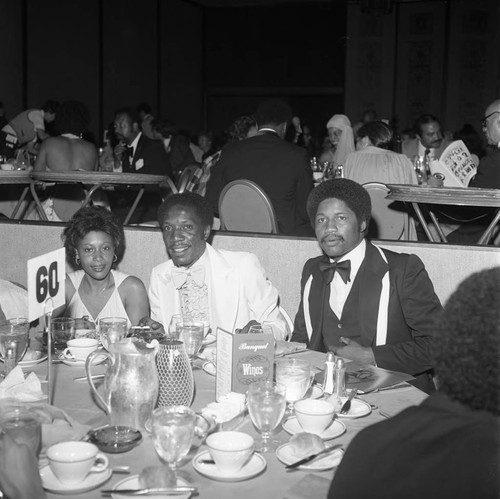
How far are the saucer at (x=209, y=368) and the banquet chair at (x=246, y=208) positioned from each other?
2.05m

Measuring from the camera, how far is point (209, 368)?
2117mm

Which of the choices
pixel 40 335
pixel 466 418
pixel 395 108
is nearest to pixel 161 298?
pixel 40 335

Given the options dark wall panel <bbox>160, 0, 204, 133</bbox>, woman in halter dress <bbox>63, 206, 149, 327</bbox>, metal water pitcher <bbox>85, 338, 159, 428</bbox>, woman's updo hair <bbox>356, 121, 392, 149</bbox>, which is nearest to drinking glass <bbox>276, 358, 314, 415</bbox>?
metal water pitcher <bbox>85, 338, 159, 428</bbox>

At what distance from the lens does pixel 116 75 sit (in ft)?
43.1

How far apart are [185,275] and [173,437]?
5.23ft

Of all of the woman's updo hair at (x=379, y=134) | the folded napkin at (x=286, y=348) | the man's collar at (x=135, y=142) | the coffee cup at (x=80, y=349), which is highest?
the man's collar at (x=135, y=142)

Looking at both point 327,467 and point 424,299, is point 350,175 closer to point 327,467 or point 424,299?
point 424,299

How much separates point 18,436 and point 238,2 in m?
15.0

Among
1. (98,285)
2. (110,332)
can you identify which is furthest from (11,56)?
(110,332)

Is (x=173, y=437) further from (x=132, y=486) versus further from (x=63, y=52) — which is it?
(x=63, y=52)

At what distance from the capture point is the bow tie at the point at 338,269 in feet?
8.86

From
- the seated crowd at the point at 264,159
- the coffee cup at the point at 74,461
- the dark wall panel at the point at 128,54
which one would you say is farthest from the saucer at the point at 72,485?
the dark wall panel at the point at 128,54

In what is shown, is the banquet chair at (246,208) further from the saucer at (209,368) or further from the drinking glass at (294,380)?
the drinking glass at (294,380)

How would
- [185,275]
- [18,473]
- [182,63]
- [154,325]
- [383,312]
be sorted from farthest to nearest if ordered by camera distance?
[182,63]
[185,275]
[383,312]
[154,325]
[18,473]
